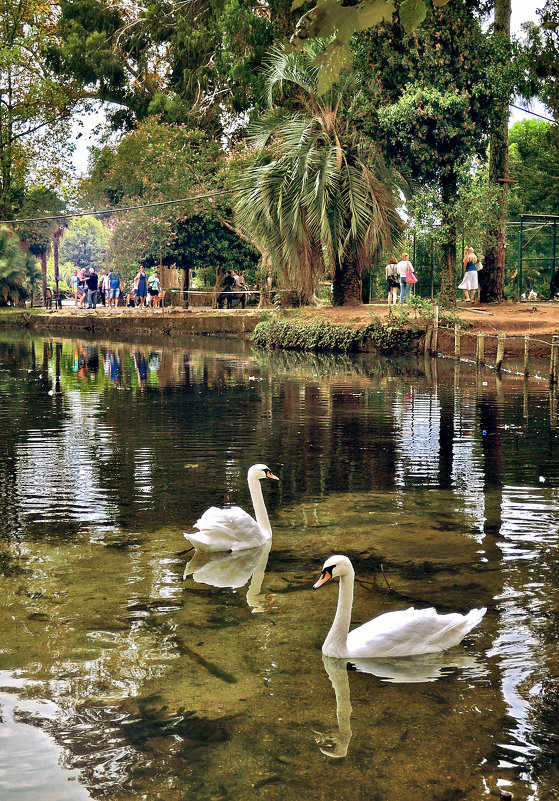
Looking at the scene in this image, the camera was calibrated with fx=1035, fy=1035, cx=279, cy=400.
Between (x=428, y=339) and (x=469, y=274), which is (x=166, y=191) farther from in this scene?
(x=428, y=339)

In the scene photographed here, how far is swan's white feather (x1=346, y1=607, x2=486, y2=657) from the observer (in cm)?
604

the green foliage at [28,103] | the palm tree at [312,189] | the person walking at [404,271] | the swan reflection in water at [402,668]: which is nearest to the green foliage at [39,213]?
the green foliage at [28,103]

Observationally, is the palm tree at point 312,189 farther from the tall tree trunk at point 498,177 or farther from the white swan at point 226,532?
the white swan at point 226,532

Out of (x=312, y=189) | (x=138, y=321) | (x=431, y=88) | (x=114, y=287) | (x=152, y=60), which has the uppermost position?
(x=152, y=60)

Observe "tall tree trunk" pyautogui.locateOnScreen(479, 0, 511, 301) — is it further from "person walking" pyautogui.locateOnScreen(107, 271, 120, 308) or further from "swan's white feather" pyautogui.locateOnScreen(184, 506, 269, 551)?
"swan's white feather" pyautogui.locateOnScreen(184, 506, 269, 551)

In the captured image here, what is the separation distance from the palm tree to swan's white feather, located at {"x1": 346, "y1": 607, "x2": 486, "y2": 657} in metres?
22.7

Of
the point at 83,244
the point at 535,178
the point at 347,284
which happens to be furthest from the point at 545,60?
the point at 83,244

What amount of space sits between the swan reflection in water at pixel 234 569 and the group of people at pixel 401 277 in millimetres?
21544

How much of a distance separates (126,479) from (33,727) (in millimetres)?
6126

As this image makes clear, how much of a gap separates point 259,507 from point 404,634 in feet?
9.56

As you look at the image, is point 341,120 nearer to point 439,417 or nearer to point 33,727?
point 439,417

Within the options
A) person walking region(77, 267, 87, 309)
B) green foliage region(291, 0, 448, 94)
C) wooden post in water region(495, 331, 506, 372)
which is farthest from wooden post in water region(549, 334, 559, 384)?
person walking region(77, 267, 87, 309)

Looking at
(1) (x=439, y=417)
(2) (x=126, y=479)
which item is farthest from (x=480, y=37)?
(2) (x=126, y=479)

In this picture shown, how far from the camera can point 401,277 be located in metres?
30.7
